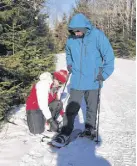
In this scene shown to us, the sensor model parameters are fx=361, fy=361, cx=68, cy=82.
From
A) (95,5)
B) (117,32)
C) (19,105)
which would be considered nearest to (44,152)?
(19,105)

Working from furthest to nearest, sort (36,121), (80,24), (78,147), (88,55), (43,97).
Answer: (36,121), (43,97), (88,55), (78,147), (80,24)

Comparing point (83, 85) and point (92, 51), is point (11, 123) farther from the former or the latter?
point (92, 51)

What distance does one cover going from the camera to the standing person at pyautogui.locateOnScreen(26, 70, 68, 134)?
6.19 meters

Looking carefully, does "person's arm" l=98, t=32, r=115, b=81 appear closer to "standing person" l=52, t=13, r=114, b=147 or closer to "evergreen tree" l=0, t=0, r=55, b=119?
"standing person" l=52, t=13, r=114, b=147

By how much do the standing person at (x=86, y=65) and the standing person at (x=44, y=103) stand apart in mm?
360

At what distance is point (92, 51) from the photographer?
6020 millimetres

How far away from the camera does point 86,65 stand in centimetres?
610

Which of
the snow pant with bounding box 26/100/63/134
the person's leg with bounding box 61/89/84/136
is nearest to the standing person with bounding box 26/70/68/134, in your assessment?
the snow pant with bounding box 26/100/63/134

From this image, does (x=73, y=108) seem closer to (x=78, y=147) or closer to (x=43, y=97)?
(x=43, y=97)

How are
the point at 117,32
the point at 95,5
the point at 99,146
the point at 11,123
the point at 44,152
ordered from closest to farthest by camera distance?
the point at 44,152, the point at 99,146, the point at 11,123, the point at 117,32, the point at 95,5

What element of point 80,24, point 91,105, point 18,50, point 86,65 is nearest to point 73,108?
point 91,105

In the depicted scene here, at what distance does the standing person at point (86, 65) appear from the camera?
590cm

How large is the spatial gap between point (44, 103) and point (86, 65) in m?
0.96

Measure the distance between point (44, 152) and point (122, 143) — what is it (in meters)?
1.43
